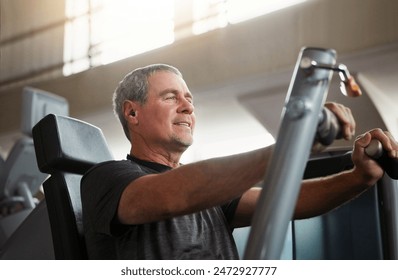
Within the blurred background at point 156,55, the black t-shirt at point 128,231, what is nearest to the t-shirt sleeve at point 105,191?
the black t-shirt at point 128,231

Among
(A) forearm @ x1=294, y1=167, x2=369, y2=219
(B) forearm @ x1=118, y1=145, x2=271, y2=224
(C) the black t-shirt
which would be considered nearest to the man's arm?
(A) forearm @ x1=294, y1=167, x2=369, y2=219

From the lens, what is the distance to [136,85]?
128 cm

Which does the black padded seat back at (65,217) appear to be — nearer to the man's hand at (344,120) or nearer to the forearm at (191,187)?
the forearm at (191,187)

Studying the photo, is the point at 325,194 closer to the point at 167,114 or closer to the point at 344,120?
the point at 167,114

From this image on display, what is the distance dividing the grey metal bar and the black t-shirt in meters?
0.39

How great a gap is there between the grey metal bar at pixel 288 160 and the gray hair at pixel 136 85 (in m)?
0.59

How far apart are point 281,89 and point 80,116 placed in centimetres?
59

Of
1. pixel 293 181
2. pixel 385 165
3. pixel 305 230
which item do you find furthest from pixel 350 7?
pixel 293 181

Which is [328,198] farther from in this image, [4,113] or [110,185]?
[4,113]

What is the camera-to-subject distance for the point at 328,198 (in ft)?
3.87

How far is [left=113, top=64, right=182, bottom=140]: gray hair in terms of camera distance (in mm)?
1278

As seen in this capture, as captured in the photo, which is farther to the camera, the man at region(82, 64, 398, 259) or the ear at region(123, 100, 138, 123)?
the ear at region(123, 100, 138, 123)

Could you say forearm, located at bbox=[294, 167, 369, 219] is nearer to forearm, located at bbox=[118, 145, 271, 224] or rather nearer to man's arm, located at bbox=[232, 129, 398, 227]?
man's arm, located at bbox=[232, 129, 398, 227]

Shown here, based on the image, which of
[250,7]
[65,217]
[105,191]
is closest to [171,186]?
[105,191]
